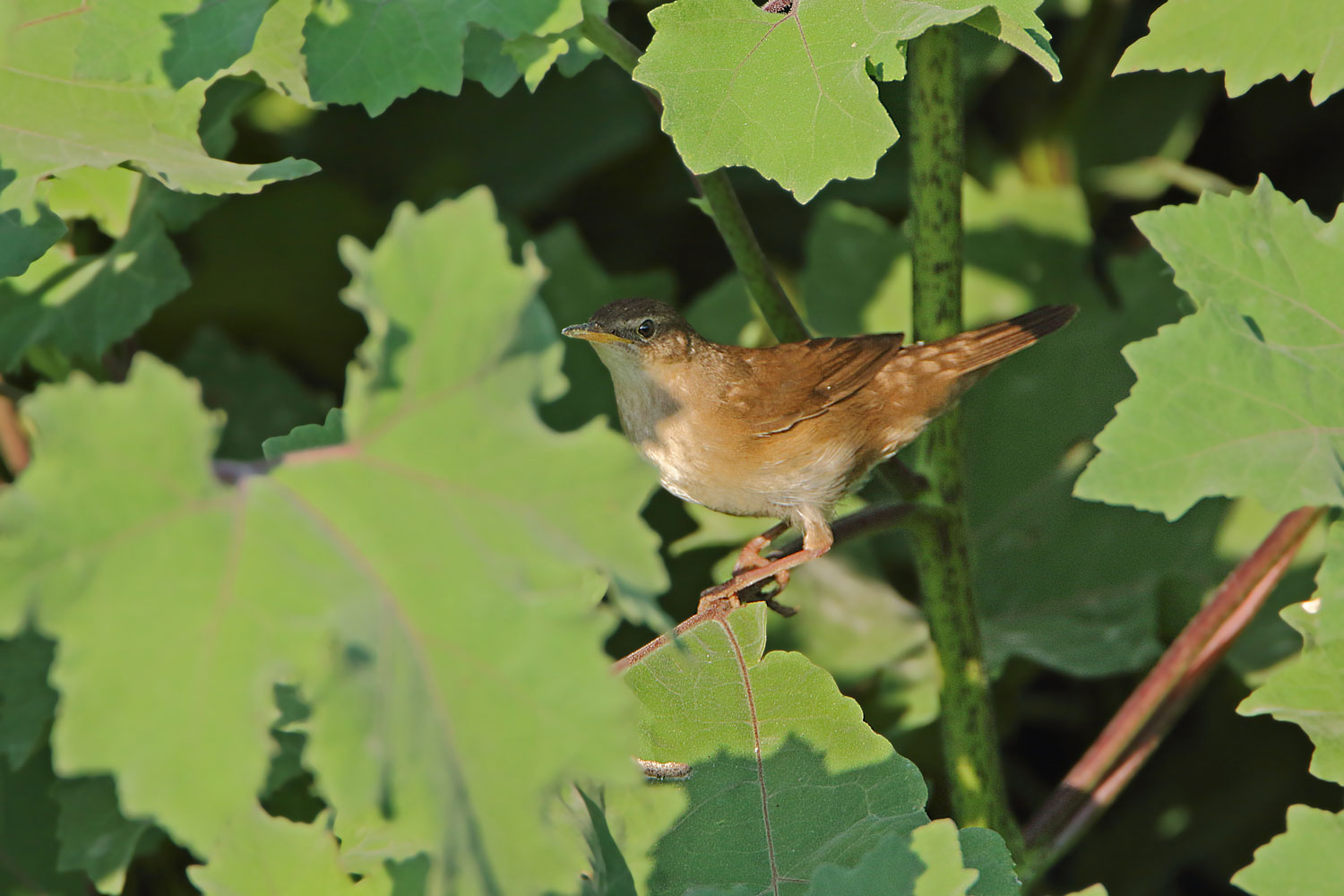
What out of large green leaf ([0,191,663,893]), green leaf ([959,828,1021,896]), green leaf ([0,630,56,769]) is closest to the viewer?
large green leaf ([0,191,663,893])

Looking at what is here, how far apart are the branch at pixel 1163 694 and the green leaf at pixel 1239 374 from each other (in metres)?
0.55

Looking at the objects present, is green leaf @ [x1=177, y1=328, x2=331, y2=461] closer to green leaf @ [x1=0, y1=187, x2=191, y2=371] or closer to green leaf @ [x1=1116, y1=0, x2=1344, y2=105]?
green leaf @ [x1=0, y1=187, x2=191, y2=371]

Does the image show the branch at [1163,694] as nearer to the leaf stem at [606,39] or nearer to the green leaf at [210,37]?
the leaf stem at [606,39]

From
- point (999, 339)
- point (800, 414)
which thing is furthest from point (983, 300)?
point (800, 414)

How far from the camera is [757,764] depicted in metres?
1.66

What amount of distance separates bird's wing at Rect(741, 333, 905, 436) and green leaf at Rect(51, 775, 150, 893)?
4.06ft

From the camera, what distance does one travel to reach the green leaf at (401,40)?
1503 mm

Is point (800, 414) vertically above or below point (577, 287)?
above

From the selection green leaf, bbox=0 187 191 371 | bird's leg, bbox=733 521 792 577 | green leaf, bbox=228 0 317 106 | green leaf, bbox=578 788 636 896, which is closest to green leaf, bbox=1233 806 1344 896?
green leaf, bbox=578 788 636 896

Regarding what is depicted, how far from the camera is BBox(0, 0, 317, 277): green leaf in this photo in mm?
1626

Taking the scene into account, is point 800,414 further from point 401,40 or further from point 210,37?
point 210,37

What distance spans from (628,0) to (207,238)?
125 centimetres

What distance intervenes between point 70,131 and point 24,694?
2.94 ft

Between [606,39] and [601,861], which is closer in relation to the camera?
[601,861]
